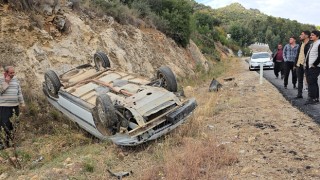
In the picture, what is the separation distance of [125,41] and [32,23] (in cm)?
524

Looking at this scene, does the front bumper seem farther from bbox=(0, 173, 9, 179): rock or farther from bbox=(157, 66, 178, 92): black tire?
bbox=(0, 173, 9, 179): rock

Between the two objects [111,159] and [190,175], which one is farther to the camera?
[111,159]

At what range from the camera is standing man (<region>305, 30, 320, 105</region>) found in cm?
909

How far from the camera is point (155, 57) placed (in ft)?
60.3

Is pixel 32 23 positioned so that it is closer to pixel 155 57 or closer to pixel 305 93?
pixel 155 57

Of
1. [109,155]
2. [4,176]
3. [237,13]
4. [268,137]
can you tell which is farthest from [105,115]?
[237,13]

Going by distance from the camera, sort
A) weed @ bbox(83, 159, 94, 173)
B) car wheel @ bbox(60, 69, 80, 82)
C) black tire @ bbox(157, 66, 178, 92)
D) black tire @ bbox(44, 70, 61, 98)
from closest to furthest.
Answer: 1. weed @ bbox(83, 159, 94, 173)
2. black tire @ bbox(157, 66, 178, 92)
3. black tire @ bbox(44, 70, 61, 98)
4. car wheel @ bbox(60, 69, 80, 82)

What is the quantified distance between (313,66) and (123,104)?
16.3ft

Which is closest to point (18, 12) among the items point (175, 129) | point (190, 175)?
point (175, 129)

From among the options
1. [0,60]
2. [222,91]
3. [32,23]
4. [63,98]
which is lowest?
[222,91]

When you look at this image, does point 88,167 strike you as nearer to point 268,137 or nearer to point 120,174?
point 120,174

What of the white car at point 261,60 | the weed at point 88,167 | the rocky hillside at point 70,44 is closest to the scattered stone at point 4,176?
the weed at point 88,167

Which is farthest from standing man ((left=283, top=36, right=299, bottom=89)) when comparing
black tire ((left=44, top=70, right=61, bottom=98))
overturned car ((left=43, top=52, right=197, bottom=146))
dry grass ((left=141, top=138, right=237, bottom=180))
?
black tire ((left=44, top=70, right=61, bottom=98))

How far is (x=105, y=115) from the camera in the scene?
6.62 meters
